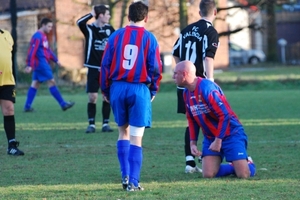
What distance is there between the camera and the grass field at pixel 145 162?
6.58 metres

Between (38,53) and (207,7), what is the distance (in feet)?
29.7

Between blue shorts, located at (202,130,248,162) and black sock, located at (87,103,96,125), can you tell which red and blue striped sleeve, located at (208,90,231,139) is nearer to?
blue shorts, located at (202,130,248,162)

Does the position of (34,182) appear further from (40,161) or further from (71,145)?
(71,145)

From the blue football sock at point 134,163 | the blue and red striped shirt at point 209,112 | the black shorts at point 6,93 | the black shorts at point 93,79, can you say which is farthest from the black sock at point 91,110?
the blue football sock at point 134,163

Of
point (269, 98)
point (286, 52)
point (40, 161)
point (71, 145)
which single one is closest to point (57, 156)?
point (40, 161)

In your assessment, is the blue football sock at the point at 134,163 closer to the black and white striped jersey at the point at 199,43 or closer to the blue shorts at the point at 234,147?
the blue shorts at the point at 234,147

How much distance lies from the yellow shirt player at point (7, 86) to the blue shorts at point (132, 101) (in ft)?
9.24

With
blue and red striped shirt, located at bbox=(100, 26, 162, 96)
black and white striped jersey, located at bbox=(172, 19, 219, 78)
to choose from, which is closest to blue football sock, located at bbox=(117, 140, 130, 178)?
blue and red striped shirt, located at bbox=(100, 26, 162, 96)

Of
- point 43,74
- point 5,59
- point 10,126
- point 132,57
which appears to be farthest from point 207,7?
point 43,74

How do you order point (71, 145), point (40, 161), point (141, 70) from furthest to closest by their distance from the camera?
point (71, 145), point (40, 161), point (141, 70)

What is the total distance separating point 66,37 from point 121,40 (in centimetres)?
2590

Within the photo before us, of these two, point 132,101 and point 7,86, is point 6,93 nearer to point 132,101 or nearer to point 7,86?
point 7,86

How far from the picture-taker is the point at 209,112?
7.34 metres

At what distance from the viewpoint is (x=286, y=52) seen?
47.2 meters
